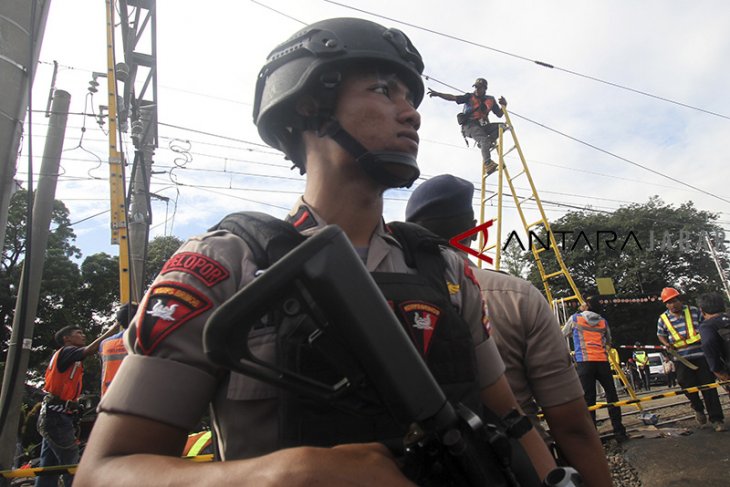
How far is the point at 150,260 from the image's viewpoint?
1024 inches

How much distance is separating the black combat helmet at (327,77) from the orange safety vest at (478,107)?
8091mm

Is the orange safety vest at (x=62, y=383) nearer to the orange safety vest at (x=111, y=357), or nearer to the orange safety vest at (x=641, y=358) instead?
the orange safety vest at (x=111, y=357)

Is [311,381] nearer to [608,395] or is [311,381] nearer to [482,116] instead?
[608,395]

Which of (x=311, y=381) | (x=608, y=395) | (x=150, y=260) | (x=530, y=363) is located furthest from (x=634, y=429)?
(x=150, y=260)

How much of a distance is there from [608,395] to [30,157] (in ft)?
22.8

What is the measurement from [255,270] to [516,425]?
2.19 ft

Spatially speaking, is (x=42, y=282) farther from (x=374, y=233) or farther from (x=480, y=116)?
(x=374, y=233)

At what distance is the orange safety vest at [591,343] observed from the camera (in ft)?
20.6

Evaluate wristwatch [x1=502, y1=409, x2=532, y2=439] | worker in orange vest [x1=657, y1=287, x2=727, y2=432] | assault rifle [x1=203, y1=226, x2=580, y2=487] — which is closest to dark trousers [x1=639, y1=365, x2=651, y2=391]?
worker in orange vest [x1=657, y1=287, x2=727, y2=432]

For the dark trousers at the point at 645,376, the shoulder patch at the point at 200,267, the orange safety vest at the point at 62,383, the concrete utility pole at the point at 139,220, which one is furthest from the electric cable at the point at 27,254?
the dark trousers at the point at 645,376

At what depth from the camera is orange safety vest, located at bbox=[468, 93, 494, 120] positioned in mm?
9234

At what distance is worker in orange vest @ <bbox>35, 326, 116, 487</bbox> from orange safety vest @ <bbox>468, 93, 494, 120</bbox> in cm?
723

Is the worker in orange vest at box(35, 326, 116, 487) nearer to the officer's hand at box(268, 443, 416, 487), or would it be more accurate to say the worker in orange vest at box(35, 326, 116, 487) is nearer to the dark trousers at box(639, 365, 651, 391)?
the officer's hand at box(268, 443, 416, 487)

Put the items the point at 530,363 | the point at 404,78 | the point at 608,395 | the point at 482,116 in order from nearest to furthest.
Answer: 1. the point at 404,78
2. the point at 530,363
3. the point at 608,395
4. the point at 482,116
